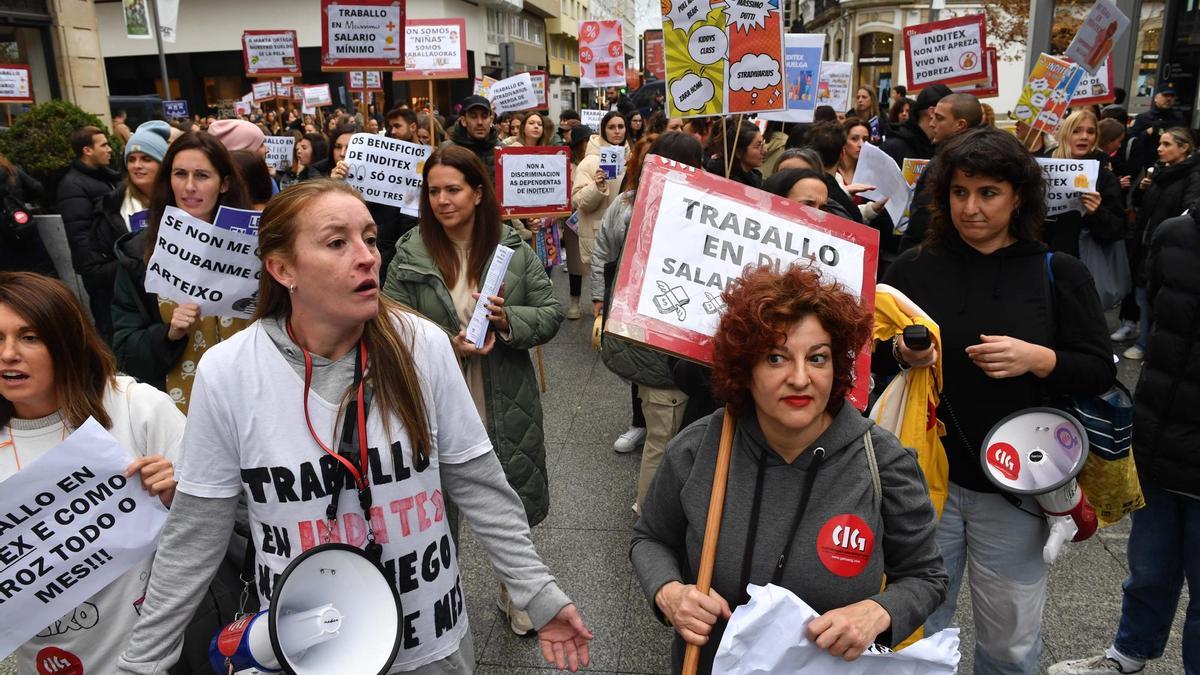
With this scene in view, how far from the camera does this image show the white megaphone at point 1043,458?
252 centimetres

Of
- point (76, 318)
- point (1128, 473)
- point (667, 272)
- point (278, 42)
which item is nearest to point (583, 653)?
point (667, 272)

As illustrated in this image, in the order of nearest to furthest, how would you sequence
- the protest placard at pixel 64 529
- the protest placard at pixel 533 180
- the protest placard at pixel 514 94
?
the protest placard at pixel 64 529 → the protest placard at pixel 533 180 → the protest placard at pixel 514 94

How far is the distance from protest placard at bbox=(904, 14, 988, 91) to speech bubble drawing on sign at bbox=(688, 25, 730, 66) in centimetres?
478

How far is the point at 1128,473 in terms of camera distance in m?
2.58

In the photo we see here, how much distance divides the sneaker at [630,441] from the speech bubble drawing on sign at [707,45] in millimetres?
2341

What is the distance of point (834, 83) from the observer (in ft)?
37.8

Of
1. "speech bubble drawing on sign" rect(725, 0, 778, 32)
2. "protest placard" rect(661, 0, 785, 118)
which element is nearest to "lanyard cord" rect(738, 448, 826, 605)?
"protest placard" rect(661, 0, 785, 118)

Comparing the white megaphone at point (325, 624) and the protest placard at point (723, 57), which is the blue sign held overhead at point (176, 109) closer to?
the protest placard at point (723, 57)

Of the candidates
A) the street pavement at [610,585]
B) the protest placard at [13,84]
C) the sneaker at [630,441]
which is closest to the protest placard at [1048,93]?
the street pavement at [610,585]

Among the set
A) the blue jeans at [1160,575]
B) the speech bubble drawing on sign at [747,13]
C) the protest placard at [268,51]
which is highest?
the protest placard at [268,51]

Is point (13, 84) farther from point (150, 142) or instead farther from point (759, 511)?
point (759, 511)

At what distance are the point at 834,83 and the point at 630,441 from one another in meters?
7.83

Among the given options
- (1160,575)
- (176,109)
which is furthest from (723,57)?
(176,109)

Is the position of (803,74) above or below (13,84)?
below
